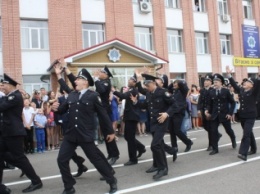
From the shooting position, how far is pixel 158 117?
21.8ft

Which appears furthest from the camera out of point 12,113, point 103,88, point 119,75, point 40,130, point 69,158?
point 119,75

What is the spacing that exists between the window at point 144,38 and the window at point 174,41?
1.53m

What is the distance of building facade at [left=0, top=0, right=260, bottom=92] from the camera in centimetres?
1766

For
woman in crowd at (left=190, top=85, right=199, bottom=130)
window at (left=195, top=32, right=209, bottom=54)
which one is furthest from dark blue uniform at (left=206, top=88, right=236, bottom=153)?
window at (left=195, top=32, right=209, bottom=54)

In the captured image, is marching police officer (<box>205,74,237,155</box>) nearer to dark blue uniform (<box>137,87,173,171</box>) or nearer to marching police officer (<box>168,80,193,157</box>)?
marching police officer (<box>168,80,193,157</box>)

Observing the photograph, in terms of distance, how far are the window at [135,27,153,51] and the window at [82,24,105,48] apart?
251 centimetres

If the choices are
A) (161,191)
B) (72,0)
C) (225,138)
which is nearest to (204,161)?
(161,191)

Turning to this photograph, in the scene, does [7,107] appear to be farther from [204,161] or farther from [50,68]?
[50,68]

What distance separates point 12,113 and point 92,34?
1458cm

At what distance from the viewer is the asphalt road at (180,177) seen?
220 inches

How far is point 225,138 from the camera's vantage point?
1120 centimetres

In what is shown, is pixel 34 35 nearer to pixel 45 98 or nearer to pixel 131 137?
pixel 45 98

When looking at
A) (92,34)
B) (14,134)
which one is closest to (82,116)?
(14,134)

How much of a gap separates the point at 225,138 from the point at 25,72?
35.7 ft
